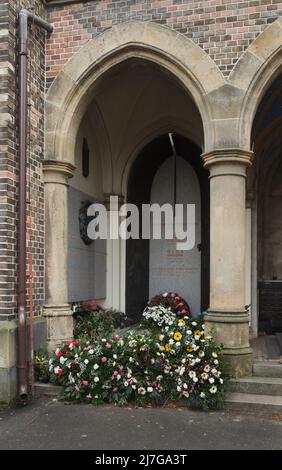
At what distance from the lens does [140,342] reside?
587 centimetres

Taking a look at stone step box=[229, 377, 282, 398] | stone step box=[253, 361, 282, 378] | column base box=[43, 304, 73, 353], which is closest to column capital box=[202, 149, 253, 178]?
stone step box=[253, 361, 282, 378]

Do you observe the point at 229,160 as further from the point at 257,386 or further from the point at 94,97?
the point at 257,386

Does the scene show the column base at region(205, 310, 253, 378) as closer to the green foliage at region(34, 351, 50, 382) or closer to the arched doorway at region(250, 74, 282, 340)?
the green foliage at region(34, 351, 50, 382)

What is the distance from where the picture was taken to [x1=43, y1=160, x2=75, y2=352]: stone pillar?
654 centimetres

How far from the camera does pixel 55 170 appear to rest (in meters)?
6.57

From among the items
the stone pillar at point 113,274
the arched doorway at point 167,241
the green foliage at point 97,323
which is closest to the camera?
the green foliage at point 97,323

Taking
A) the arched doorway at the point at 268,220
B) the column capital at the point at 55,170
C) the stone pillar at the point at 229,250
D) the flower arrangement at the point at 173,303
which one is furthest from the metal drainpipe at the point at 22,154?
the arched doorway at the point at 268,220

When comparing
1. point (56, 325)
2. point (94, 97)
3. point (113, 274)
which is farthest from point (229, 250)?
point (113, 274)

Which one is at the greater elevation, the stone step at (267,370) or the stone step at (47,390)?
the stone step at (267,370)

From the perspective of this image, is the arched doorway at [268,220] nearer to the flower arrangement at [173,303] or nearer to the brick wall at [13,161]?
the flower arrangement at [173,303]

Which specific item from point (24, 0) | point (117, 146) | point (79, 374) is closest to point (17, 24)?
point (24, 0)

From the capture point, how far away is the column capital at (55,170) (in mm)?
6551

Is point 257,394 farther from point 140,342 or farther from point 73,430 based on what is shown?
point 73,430

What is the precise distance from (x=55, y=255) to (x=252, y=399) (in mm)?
3123
